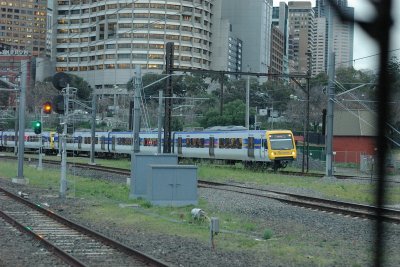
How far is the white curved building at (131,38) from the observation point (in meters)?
116

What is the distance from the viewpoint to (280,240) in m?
11.5

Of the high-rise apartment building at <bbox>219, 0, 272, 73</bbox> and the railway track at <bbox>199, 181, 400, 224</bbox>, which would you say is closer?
the railway track at <bbox>199, 181, 400, 224</bbox>

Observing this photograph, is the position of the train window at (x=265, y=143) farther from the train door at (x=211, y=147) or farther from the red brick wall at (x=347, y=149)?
the red brick wall at (x=347, y=149)

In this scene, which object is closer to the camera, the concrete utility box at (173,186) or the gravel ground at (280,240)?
the gravel ground at (280,240)

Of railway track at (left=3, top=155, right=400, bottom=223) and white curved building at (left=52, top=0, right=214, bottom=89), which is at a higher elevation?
white curved building at (left=52, top=0, right=214, bottom=89)

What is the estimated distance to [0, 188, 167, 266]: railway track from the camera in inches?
360

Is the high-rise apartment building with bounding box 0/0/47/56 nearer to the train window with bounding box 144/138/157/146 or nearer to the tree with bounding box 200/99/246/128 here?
the tree with bounding box 200/99/246/128

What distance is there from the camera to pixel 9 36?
559ft

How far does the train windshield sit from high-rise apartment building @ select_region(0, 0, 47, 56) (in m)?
139

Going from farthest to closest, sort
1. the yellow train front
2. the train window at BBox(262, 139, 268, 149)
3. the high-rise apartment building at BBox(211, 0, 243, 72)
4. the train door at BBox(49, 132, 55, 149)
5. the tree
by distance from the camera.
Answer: the high-rise apartment building at BBox(211, 0, 243, 72), the train door at BBox(49, 132, 55, 149), the tree, the train window at BBox(262, 139, 268, 149), the yellow train front

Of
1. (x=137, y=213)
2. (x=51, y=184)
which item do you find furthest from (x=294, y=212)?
(x=51, y=184)

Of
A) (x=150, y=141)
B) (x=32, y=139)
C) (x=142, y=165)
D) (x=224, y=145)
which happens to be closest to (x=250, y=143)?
→ (x=224, y=145)

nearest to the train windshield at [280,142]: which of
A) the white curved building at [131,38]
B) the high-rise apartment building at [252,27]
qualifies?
the white curved building at [131,38]

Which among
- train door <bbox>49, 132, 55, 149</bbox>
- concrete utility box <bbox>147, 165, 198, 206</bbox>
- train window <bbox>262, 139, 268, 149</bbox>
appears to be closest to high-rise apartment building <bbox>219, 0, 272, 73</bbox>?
train door <bbox>49, 132, 55, 149</bbox>
